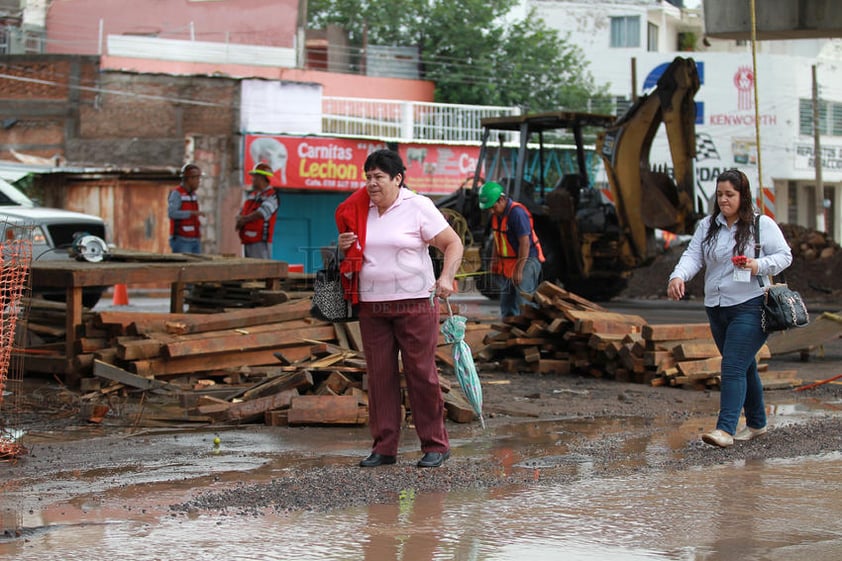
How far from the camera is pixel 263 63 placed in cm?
3897

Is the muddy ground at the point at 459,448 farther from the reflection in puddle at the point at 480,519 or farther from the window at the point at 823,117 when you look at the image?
the window at the point at 823,117

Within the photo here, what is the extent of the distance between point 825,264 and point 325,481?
20.5 m

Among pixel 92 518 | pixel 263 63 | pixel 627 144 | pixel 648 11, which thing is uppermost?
pixel 648 11

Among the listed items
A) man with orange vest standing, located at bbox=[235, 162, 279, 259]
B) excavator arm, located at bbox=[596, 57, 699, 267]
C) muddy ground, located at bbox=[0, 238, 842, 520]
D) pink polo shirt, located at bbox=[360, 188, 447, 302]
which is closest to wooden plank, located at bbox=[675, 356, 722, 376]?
muddy ground, located at bbox=[0, 238, 842, 520]

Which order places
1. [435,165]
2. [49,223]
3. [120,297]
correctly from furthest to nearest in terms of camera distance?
1. [435,165]
2. [120,297]
3. [49,223]

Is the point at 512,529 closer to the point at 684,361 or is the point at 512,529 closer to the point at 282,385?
the point at 282,385

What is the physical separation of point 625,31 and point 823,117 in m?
9.27

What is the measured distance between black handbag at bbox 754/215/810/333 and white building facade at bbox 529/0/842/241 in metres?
38.1

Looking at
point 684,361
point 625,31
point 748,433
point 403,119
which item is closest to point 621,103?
point 625,31

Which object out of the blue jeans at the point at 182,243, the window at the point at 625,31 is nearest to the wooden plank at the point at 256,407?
the blue jeans at the point at 182,243

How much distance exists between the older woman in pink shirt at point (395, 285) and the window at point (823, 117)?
1730 inches

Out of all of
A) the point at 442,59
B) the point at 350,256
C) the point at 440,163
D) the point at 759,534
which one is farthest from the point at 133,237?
the point at 759,534

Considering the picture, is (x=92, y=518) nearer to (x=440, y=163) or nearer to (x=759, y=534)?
(x=759, y=534)

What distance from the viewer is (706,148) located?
46688 mm
